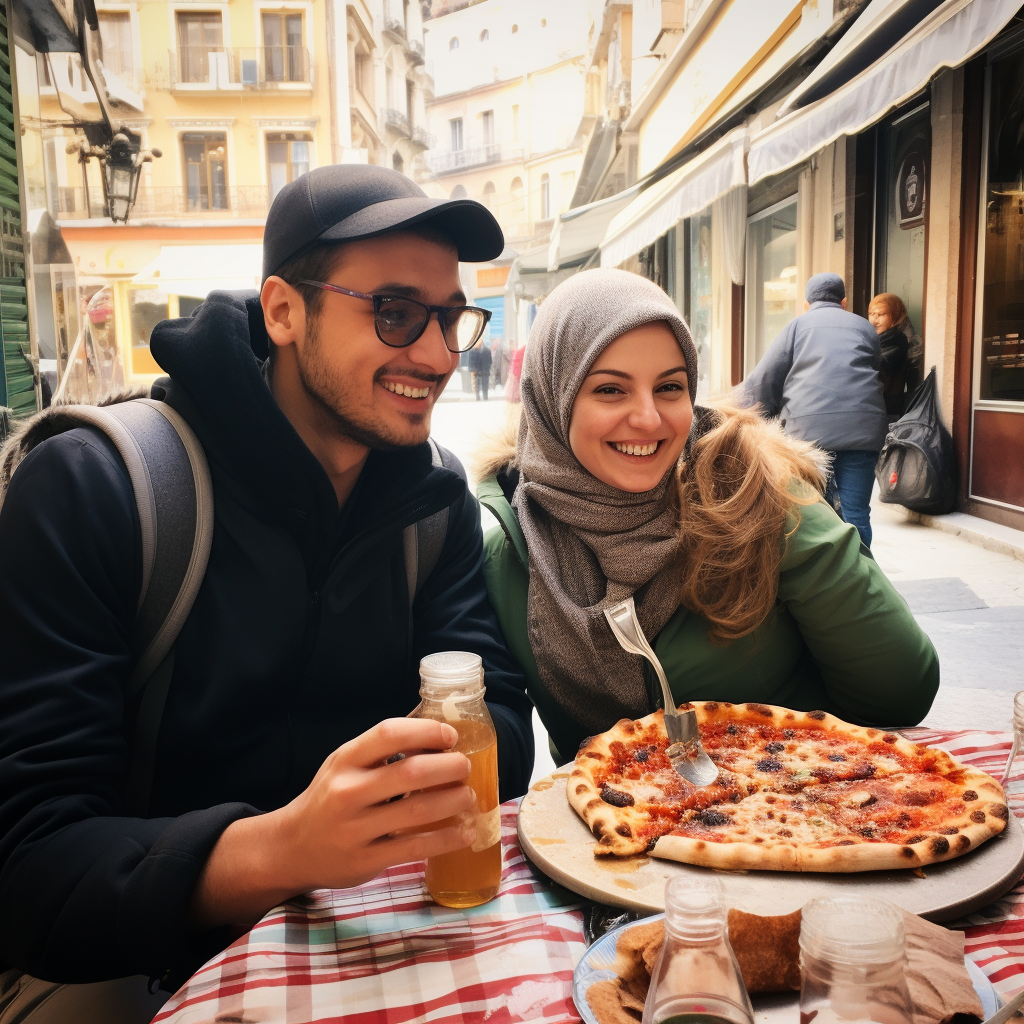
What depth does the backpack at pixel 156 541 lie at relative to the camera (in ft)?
Answer: 4.88

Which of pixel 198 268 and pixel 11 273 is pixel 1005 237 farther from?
pixel 198 268

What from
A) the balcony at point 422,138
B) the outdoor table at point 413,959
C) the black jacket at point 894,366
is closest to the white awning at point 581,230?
the balcony at point 422,138

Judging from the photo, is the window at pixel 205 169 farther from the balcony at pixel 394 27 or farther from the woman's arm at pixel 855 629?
Answer: the woman's arm at pixel 855 629

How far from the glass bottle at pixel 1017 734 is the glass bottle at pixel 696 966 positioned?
69 cm

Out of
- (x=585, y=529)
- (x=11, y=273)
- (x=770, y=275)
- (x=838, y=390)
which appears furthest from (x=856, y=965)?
(x=770, y=275)

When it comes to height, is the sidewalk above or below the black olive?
below

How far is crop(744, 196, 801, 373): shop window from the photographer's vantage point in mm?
10328

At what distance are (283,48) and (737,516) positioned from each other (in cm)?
1422

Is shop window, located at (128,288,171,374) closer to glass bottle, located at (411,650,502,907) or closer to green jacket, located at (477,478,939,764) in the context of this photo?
green jacket, located at (477,478,939,764)

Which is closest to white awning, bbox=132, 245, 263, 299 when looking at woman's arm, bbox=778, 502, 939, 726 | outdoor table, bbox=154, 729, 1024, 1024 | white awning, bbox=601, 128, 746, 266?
white awning, bbox=601, 128, 746, 266

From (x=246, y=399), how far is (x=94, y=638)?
19.5 inches

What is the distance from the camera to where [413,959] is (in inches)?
38.7

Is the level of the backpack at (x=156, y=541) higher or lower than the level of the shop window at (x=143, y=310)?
lower

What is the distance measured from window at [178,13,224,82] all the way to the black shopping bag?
11.0 m
